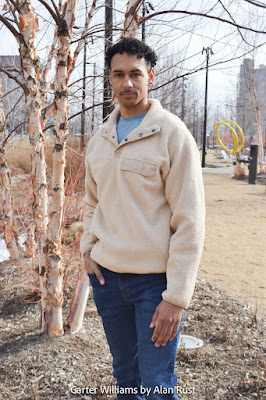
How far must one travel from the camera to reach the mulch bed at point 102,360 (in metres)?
2.61

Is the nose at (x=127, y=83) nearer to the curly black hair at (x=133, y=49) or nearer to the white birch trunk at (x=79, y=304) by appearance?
the curly black hair at (x=133, y=49)

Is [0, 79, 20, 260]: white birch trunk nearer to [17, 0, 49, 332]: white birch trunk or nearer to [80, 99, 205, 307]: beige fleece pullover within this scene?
[17, 0, 49, 332]: white birch trunk

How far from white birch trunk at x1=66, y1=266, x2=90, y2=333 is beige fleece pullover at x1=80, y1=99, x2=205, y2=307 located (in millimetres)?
1779

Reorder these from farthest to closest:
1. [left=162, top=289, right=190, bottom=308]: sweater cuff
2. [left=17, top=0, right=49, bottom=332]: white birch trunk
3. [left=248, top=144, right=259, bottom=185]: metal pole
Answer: [left=248, top=144, right=259, bottom=185]: metal pole < [left=17, top=0, right=49, bottom=332]: white birch trunk < [left=162, top=289, right=190, bottom=308]: sweater cuff

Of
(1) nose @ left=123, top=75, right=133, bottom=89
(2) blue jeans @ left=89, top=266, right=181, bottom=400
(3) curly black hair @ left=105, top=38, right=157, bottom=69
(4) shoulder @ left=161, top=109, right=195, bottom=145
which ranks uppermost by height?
(3) curly black hair @ left=105, top=38, right=157, bottom=69

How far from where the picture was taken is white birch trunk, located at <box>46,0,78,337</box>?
9.40 ft

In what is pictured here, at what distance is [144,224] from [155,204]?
0.09 metres

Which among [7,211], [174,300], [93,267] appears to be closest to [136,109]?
[93,267]

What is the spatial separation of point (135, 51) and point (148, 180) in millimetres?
530

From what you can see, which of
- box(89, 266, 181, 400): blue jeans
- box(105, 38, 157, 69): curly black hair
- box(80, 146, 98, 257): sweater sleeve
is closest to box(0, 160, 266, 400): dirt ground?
box(89, 266, 181, 400): blue jeans

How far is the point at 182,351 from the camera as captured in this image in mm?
3078

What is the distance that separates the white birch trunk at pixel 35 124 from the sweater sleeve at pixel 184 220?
162cm

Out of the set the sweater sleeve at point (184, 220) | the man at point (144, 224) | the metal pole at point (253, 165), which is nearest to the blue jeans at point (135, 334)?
the man at point (144, 224)

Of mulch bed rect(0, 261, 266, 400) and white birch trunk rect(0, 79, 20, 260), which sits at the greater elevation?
white birch trunk rect(0, 79, 20, 260)
